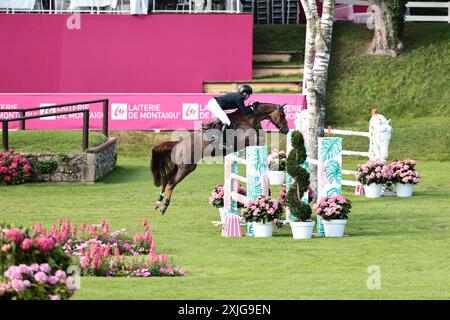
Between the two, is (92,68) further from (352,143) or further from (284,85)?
(352,143)

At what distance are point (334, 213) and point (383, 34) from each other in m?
28.3

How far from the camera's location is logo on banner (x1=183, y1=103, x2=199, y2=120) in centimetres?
3956

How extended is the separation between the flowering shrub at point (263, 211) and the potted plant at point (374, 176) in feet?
23.7

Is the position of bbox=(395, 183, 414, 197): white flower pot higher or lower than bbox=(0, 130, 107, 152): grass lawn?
lower

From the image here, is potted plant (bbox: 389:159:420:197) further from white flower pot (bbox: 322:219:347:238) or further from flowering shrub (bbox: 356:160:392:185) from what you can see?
white flower pot (bbox: 322:219:347:238)

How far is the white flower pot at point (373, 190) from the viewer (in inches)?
1126

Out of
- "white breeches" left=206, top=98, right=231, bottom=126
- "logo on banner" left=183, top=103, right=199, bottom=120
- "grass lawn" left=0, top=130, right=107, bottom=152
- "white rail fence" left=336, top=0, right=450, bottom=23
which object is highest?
"white rail fence" left=336, top=0, right=450, bottom=23

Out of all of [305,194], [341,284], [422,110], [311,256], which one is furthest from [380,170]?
[422,110]

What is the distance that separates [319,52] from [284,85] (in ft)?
54.2

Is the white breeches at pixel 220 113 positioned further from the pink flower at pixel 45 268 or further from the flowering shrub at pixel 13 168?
the pink flower at pixel 45 268

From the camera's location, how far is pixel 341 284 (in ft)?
50.9

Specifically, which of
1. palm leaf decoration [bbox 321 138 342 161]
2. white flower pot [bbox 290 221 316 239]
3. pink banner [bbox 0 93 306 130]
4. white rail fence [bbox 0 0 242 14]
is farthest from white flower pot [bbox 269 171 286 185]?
white rail fence [bbox 0 0 242 14]

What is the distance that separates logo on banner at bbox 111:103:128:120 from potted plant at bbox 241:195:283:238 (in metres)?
18.8

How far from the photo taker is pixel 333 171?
2191 centimetres
